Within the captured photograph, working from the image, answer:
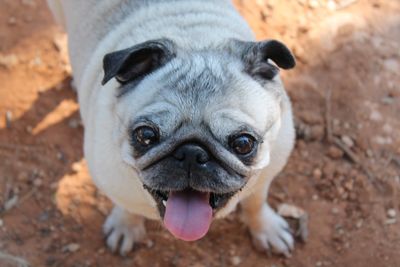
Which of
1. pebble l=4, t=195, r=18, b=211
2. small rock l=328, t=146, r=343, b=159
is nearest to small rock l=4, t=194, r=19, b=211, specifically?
pebble l=4, t=195, r=18, b=211

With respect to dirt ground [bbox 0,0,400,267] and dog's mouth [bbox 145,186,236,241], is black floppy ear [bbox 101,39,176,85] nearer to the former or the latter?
dog's mouth [bbox 145,186,236,241]

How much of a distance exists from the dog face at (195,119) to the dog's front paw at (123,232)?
4.15ft

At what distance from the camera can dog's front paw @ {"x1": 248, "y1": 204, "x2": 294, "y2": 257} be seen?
4535 millimetres

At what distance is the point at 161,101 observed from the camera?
3.16 meters

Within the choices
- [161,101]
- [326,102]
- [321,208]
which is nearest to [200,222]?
[161,101]

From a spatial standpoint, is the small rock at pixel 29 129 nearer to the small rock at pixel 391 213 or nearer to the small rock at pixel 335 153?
the small rock at pixel 335 153

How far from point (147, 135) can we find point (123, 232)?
1.66 meters

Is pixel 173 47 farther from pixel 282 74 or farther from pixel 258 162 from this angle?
pixel 282 74

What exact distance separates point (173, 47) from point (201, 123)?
1.72 ft

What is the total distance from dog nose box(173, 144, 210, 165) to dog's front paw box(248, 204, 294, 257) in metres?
1.56


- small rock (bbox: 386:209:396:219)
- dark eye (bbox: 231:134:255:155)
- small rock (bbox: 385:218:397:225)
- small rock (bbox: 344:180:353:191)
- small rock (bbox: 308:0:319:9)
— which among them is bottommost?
small rock (bbox: 385:218:397:225)

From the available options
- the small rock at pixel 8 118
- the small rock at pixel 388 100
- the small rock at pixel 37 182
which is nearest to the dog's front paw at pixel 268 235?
the small rock at pixel 388 100

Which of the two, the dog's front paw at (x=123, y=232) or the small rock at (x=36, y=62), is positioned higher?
the small rock at (x=36, y=62)

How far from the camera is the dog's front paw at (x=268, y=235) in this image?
14.9ft
